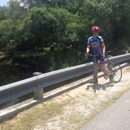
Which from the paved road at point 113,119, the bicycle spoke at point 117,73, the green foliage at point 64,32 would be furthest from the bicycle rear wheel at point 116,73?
the green foliage at point 64,32

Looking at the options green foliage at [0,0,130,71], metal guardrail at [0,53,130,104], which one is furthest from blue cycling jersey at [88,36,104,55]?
green foliage at [0,0,130,71]

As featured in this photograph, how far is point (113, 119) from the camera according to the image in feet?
14.8

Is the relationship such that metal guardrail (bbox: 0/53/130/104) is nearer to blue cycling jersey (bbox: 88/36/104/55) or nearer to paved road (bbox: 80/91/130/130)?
blue cycling jersey (bbox: 88/36/104/55)

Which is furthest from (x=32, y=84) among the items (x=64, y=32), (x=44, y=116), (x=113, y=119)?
(x=64, y=32)

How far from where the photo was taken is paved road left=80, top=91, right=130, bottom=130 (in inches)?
165

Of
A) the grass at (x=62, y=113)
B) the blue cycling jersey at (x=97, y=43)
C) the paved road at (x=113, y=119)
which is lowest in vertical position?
the paved road at (x=113, y=119)

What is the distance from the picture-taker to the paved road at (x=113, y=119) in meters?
4.19

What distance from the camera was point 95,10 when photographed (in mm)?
18234

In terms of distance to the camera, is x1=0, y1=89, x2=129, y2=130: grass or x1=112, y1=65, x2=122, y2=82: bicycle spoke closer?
x1=0, y1=89, x2=129, y2=130: grass

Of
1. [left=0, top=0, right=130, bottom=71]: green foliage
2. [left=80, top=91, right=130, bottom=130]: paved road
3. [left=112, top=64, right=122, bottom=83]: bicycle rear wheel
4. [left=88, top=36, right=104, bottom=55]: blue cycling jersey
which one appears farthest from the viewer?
[left=0, top=0, right=130, bottom=71]: green foliage

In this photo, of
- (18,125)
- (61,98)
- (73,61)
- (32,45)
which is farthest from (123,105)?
(32,45)

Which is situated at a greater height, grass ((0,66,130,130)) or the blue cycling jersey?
the blue cycling jersey

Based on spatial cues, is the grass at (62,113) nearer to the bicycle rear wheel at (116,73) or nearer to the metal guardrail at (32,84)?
the metal guardrail at (32,84)

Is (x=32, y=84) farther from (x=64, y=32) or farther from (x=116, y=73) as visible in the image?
(x=64, y=32)
